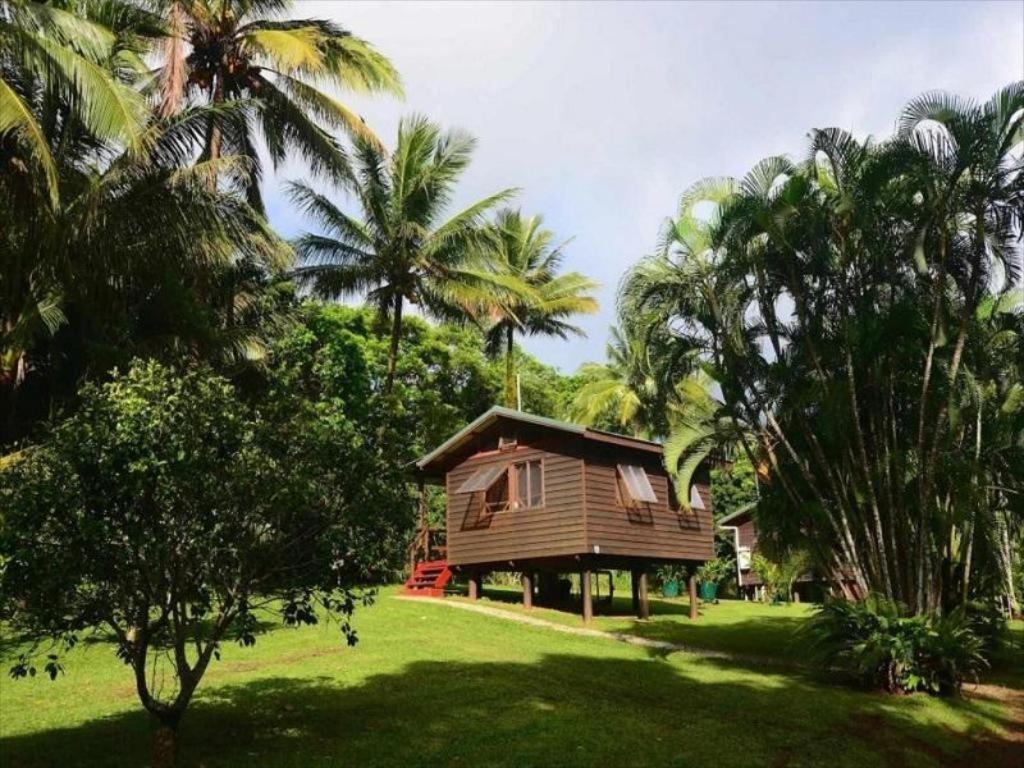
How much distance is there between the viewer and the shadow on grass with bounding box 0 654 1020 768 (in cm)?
973

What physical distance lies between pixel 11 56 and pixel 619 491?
1730 cm

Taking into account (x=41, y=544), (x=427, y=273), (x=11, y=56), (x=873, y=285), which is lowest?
(x=41, y=544)

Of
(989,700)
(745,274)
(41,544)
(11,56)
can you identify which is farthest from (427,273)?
(41,544)

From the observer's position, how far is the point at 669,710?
12289mm

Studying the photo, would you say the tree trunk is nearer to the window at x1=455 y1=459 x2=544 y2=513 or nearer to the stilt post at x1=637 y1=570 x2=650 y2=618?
the window at x1=455 y1=459 x2=544 y2=513

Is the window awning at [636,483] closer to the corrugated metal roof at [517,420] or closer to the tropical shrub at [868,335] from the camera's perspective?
the corrugated metal roof at [517,420]

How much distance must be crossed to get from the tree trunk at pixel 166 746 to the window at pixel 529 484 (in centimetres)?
1544

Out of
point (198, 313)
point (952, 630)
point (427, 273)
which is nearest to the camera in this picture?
point (952, 630)

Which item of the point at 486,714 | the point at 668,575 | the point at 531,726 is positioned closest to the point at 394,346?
the point at 668,575

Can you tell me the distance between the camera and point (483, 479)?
81.3 feet

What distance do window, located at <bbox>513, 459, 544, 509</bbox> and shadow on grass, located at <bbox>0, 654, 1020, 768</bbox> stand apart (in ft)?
31.1

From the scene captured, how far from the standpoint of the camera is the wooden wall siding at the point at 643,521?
76.7 feet

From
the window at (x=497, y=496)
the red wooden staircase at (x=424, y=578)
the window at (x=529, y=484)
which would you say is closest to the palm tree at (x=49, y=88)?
the window at (x=529, y=484)

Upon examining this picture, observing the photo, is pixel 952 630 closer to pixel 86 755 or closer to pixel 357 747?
pixel 357 747
